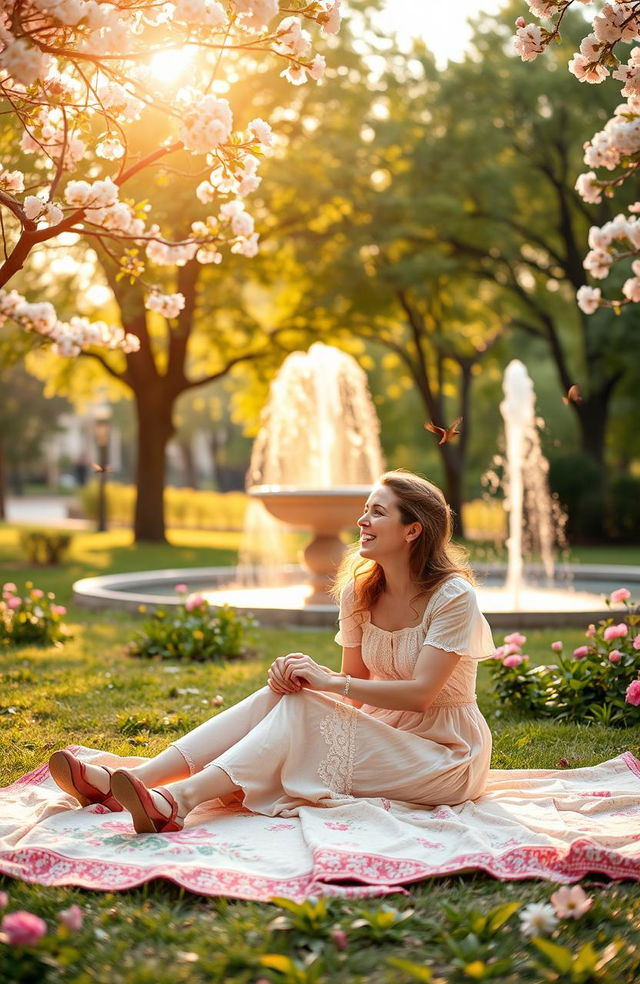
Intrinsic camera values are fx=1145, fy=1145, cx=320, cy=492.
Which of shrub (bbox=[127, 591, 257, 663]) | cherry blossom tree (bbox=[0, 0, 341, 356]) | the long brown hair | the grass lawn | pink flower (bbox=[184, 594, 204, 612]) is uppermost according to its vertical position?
cherry blossom tree (bbox=[0, 0, 341, 356])

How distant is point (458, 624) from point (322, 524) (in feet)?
24.6

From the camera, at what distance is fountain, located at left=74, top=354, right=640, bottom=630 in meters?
11.1

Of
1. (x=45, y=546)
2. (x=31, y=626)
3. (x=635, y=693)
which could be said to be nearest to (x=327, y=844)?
(x=635, y=693)

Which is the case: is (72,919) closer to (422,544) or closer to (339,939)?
(339,939)

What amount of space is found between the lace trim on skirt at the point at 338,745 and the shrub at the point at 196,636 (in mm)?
4282

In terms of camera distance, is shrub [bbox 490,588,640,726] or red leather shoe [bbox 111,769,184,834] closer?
red leather shoe [bbox 111,769,184,834]

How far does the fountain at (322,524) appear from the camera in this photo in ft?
36.4

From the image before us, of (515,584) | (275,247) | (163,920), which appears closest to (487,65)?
(275,247)

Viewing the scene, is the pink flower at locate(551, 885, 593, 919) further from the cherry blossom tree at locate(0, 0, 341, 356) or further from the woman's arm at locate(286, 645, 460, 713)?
the cherry blossom tree at locate(0, 0, 341, 356)

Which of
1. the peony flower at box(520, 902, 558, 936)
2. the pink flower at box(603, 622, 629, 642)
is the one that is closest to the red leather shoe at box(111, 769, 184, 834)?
the peony flower at box(520, 902, 558, 936)

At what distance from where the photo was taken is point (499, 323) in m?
25.9

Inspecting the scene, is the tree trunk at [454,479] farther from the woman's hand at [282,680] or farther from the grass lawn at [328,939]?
the woman's hand at [282,680]

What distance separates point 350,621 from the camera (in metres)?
4.74

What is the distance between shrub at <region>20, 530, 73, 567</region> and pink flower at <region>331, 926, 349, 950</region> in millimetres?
15456
